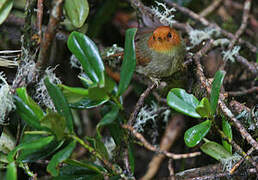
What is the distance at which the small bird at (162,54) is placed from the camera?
1144mm

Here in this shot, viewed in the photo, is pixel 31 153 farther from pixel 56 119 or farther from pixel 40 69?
pixel 40 69

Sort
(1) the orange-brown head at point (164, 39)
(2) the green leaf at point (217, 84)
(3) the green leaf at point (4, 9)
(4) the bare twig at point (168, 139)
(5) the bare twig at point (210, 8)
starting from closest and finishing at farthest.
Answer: (2) the green leaf at point (217, 84) < (3) the green leaf at point (4, 9) < (1) the orange-brown head at point (164, 39) < (4) the bare twig at point (168, 139) < (5) the bare twig at point (210, 8)

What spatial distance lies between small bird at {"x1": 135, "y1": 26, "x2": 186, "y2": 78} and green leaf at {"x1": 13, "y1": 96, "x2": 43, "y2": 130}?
58cm

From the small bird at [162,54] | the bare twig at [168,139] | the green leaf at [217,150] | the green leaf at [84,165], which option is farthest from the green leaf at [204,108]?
the bare twig at [168,139]

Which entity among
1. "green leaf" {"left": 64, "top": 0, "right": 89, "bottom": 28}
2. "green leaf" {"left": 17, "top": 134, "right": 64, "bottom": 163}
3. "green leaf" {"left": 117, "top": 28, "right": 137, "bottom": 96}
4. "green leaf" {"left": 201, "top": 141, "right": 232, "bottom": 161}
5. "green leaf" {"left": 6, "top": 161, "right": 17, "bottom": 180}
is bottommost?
"green leaf" {"left": 201, "top": 141, "right": 232, "bottom": 161}

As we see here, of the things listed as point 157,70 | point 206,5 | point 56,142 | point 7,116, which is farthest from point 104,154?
point 206,5

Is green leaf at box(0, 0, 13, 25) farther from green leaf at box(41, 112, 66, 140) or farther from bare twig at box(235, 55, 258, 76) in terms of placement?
bare twig at box(235, 55, 258, 76)

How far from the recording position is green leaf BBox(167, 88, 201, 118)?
2.54ft

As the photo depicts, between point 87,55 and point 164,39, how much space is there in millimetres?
464

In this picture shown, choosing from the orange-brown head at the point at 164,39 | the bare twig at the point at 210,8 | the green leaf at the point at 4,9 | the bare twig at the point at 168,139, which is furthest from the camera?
the bare twig at the point at 210,8

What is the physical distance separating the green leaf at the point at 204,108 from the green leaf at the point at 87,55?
25cm

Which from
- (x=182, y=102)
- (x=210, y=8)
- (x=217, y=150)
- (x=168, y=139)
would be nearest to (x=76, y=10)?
(x=182, y=102)

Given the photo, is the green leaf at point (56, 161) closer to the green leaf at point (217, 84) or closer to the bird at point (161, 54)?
the green leaf at point (217, 84)

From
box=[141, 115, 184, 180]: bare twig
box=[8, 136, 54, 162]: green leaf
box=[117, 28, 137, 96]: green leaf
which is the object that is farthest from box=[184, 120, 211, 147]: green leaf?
box=[141, 115, 184, 180]: bare twig
